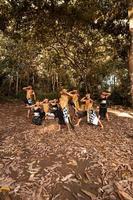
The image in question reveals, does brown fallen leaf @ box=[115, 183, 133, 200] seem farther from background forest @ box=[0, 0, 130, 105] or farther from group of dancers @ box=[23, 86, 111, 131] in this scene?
background forest @ box=[0, 0, 130, 105]

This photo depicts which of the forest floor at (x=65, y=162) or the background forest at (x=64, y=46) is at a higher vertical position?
the background forest at (x=64, y=46)

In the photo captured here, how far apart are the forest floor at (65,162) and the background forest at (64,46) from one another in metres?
7.45

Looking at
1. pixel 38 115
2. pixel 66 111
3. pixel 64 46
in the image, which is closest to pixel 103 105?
pixel 66 111

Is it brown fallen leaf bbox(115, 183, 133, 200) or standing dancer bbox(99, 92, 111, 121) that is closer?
brown fallen leaf bbox(115, 183, 133, 200)

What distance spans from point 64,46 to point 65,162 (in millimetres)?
13447

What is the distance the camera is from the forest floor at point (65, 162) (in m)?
7.68

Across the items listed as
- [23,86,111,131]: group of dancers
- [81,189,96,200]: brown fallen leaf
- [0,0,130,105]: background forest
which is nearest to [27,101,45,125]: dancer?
[23,86,111,131]: group of dancers

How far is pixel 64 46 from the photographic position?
70.7 feet

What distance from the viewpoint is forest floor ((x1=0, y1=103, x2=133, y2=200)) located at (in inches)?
302

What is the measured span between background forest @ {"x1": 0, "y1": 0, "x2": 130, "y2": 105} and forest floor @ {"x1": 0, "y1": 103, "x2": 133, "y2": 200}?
24.4ft

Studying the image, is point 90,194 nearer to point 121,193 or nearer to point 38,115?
point 121,193

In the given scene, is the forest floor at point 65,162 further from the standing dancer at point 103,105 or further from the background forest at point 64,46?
the background forest at point 64,46

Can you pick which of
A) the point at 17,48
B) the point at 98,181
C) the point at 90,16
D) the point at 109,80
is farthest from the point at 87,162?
the point at 109,80

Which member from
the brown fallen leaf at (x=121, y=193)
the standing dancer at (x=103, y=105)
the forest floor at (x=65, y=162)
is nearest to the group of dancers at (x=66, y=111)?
the standing dancer at (x=103, y=105)
